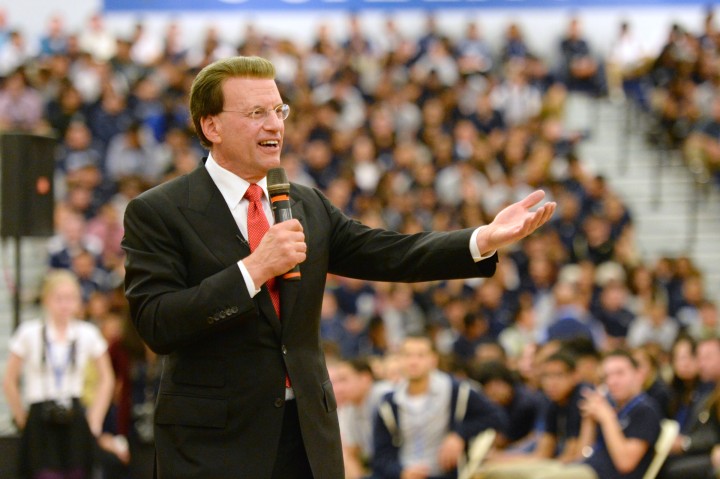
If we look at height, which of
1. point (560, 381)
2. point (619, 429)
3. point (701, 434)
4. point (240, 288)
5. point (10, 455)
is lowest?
point (10, 455)

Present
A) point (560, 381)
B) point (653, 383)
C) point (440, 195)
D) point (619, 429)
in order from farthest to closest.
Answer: point (440, 195)
point (653, 383)
point (560, 381)
point (619, 429)

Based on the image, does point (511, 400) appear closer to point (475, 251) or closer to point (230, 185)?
point (475, 251)

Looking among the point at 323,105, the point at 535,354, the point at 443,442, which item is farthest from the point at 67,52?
the point at 443,442

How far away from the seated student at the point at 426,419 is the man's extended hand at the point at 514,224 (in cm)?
394

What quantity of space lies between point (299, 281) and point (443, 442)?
167 inches

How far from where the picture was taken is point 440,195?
1441cm

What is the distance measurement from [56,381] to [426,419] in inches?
91.0

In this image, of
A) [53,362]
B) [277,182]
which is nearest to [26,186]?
[53,362]

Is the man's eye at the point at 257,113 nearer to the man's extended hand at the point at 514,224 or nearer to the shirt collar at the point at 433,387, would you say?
the man's extended hand at the point at 514,224

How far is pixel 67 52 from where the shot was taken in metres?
16.8

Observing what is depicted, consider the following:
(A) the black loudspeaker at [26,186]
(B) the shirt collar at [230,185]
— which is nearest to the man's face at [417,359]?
(A) the black loudspeaker at [26,186]

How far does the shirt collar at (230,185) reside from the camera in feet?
10.9

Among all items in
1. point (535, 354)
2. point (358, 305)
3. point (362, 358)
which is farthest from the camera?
point (358, 305)

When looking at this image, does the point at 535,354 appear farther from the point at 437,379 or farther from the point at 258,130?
the point at 258,130
